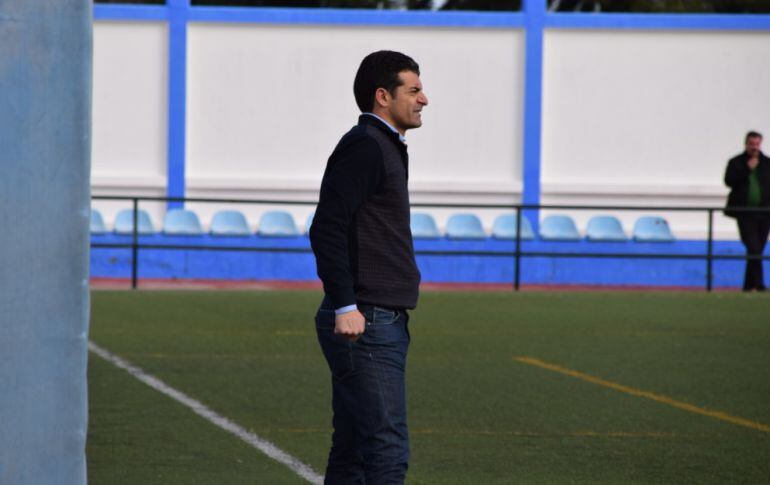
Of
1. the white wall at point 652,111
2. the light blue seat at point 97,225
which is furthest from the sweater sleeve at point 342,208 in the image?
the white wall at point 652,111

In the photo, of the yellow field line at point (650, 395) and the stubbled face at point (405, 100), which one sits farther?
the yellow field line at point (650, 395)

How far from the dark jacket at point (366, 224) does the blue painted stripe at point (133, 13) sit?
72.3 feet

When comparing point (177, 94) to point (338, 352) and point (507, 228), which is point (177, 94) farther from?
point (338, 352)

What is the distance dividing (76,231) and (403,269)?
1.50 metres

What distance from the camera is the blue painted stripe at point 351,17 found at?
87.6ft

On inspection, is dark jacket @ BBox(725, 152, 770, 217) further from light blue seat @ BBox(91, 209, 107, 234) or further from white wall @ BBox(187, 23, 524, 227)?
light blue seat @ BBox(91, 209, 107, 234)

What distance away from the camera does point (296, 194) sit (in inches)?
1058

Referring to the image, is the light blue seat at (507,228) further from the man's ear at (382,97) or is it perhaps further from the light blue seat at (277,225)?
the man's ear at (382,97)

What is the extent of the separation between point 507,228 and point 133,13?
7.50 metres

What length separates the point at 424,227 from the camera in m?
24.2

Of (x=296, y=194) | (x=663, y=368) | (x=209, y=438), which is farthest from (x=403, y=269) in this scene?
(x=296, y=194)

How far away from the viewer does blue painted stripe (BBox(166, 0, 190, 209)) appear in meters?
26.5

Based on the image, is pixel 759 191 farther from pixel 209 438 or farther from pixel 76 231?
pixel 76 231

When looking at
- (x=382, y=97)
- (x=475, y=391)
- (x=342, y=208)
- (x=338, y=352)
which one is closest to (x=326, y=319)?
(x=338, y=352)
